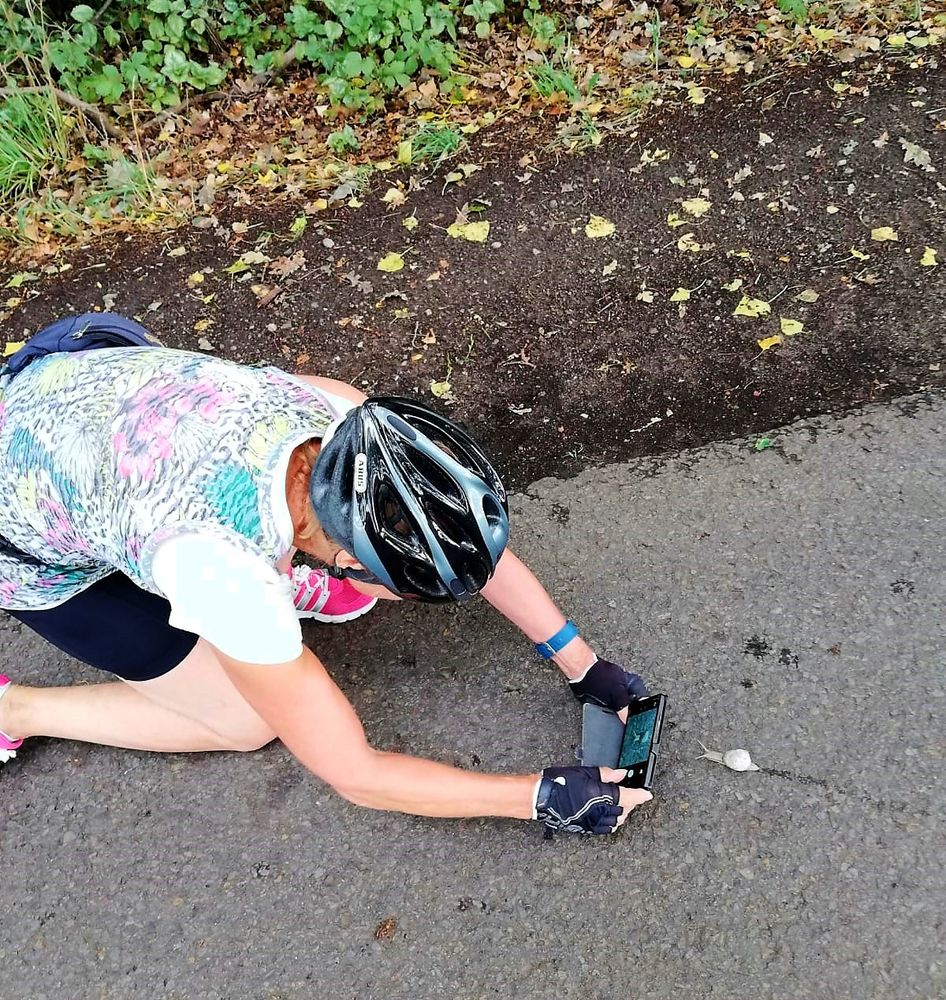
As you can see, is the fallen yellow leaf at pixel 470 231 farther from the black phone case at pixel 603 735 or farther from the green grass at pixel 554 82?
the black phone case at pixel 603 735

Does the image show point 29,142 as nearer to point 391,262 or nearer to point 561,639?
point 391,262

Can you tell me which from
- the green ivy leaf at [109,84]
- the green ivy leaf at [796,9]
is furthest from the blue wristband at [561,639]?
the green ivy leaf at [109,84]

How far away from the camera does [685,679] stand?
7.77ft

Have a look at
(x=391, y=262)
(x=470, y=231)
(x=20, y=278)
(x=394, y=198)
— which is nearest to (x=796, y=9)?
(x=470, y=231)

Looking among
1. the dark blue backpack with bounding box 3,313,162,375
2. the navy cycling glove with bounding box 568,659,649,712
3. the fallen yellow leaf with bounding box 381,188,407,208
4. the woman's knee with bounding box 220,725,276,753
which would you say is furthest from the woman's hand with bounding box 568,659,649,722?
the fallen yellow leaf with bounding box 381,188,407,208

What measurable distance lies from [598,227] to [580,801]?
2.47 m

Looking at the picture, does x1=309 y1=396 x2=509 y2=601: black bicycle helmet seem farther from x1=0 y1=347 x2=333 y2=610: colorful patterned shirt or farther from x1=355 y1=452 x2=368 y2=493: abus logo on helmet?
x1=0 y1=347 x2=333 y2=610: colorful patterned shirt

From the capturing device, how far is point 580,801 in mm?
2020

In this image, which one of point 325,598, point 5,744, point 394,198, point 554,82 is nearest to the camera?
point 5,744

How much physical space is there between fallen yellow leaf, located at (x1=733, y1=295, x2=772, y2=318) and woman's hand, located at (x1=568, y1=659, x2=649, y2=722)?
1.55 meters

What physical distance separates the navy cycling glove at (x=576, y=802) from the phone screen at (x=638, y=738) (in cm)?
12

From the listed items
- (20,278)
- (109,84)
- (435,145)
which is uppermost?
(109,84)

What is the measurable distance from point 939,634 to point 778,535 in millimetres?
495

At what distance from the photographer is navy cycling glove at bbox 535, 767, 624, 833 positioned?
202cm
